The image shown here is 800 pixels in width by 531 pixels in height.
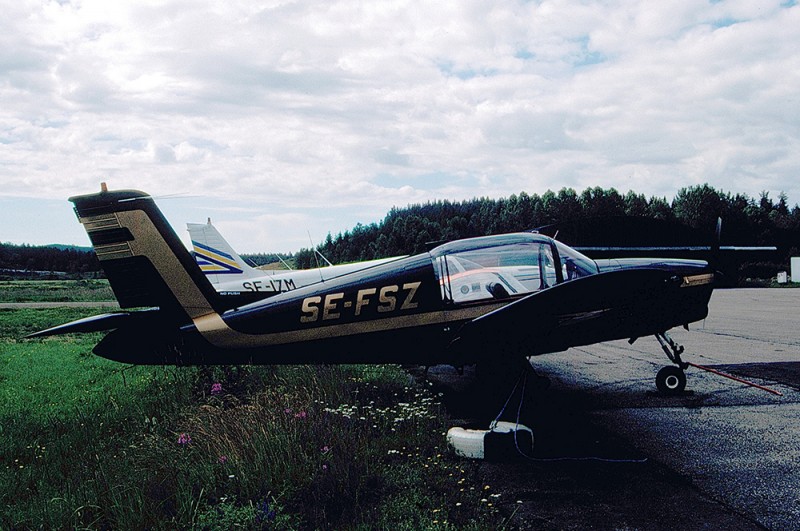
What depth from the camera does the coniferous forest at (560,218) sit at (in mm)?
69881

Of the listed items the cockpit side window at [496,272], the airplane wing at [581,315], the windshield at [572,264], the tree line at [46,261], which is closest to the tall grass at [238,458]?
the airplane wing at [581,315]

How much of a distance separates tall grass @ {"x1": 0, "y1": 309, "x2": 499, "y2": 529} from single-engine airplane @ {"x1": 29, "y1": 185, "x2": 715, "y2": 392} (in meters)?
0.64

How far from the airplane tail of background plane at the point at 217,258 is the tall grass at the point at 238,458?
872 cm

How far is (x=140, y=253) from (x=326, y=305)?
2.27m

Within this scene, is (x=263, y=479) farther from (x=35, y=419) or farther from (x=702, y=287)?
(x=702, y=287)

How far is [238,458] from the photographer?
204 inches

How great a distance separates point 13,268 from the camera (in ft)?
404

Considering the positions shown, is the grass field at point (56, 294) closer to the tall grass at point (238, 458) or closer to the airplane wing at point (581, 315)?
the tall grass at point (238, 458)

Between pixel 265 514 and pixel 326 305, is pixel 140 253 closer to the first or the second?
pixel 326 305

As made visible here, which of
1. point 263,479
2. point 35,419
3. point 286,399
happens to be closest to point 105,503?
point 263,479

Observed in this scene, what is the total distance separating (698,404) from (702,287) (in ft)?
5.07

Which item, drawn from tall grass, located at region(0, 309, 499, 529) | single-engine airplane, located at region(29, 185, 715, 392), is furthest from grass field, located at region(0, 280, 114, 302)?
single-engine airplane, located at region(29, 185, 715, 392)

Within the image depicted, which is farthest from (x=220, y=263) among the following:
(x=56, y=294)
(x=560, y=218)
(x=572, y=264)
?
(x=560, y=218)

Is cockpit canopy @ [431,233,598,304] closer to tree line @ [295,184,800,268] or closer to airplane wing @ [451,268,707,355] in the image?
airplane wing @ [451,268,707,355]
